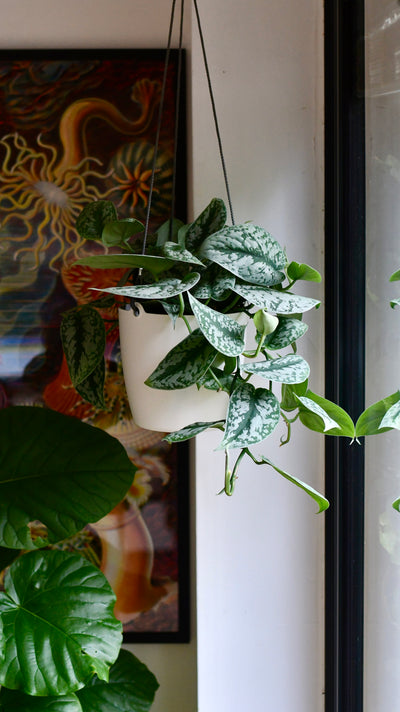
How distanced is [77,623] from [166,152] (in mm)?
999

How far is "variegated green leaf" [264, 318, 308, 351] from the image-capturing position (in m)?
0.71

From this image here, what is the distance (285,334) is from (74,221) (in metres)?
0.81

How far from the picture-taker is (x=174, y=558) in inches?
57.1

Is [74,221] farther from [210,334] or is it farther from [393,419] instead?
[393,419]

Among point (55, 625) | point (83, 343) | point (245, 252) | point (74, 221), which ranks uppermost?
point (74, 221)

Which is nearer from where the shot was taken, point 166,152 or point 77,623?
point 77,623

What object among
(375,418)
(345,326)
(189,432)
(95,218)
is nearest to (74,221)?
(95,218)

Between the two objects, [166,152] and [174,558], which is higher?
[166,152]

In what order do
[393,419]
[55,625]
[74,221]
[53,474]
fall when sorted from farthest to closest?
1. [74,221]
2. [53,474]
3. [55,625]
4. [393,419]

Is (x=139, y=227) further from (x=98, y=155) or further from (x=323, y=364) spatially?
(x=98, y=155)

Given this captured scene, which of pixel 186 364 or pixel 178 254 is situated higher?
pixel 178 254

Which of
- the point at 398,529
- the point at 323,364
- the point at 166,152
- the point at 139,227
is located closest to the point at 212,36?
the point at 166,152

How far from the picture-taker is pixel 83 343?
34.7 inches

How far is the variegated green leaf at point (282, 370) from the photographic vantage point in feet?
2.09
